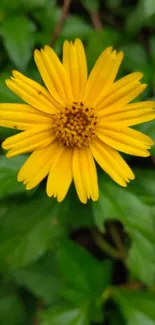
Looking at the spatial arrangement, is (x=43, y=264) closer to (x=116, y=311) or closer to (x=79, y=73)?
(x=116, y=311)

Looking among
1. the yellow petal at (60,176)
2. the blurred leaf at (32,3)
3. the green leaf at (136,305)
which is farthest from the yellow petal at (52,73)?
the green leaf at (136,305)

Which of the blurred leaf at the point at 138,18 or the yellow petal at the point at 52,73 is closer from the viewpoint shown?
the yellow petal at the point at 52,73

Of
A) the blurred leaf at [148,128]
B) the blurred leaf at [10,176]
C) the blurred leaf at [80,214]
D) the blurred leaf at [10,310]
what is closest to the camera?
the blurred leaf at [10,176]

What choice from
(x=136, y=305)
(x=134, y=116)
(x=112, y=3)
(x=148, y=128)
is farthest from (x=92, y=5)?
(x=136, y=305)

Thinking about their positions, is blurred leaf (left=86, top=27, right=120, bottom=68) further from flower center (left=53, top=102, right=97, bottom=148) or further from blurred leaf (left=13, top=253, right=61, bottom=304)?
blurred leaf (left=13, top=253, right=61, bottom=304)

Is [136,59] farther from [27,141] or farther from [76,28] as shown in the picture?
[27,141]

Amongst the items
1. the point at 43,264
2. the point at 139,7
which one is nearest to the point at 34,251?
the point at 43,264

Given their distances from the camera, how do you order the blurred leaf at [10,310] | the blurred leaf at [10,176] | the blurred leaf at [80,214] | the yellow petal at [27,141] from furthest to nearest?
1. the blurred leaf at [10,310]
2. the blurred leaf at [80,214]
3. the blurred leaf at [10,176]
4. the yellow petal at [27,141]

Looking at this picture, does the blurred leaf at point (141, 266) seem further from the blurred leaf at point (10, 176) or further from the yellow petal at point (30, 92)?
the yellow petal at point (30, 92)
